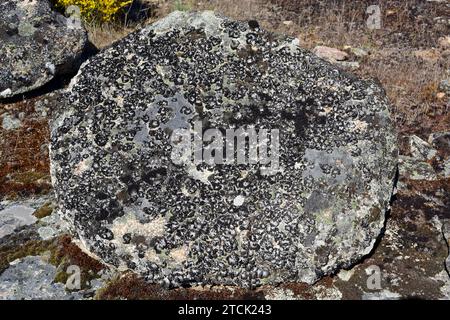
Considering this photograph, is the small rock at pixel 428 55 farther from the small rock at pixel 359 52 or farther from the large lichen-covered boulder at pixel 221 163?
the large lichen-covered boulder at pixel 221 163

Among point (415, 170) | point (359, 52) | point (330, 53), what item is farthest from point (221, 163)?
point (359, 52)

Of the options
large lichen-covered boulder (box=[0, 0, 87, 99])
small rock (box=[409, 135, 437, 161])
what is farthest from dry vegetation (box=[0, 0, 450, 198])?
small rock (box=[409, 135, 437, 161])

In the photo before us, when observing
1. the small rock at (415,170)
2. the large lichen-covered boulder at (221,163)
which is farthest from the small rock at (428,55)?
the large lichen-covered boulder at (221,163)

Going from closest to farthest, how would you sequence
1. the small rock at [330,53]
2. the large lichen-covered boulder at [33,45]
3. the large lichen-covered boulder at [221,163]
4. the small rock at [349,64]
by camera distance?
the large lichen-covered boulder at [221,163] → the large lichen-covered boulder at [33,45] → the small rock at [349,64] → the small rock at [330,53]

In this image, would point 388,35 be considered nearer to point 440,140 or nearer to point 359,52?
point 359,52

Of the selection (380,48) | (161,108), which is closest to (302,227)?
(161,108)

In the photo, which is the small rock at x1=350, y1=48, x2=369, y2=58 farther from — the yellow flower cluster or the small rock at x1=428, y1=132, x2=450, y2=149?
the yellow flower cluster

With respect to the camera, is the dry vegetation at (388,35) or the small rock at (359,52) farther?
the small rock at (359,52)
